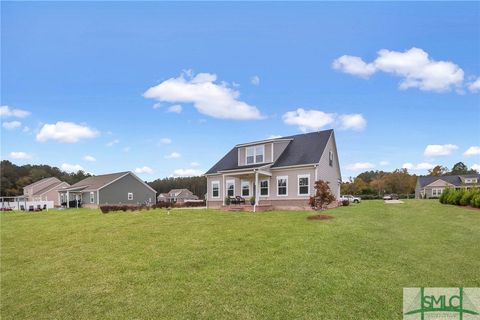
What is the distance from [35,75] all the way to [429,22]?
19.7 m

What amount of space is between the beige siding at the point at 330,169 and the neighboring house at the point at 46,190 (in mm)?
51494

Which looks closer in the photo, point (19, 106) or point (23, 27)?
point (23, 27)

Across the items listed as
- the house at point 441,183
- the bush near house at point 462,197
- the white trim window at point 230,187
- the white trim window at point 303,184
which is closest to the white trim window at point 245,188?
the white trim window at point 230,187

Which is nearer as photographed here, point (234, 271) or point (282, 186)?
point (234, 271)

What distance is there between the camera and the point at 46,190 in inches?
2467

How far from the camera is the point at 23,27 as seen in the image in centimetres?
1350

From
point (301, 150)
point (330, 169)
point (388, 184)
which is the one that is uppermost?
point (301, 150)

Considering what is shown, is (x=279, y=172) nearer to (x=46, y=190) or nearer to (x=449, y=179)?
(x=449, y=179)

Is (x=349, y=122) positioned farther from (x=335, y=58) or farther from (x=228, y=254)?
(x=228, y=254)

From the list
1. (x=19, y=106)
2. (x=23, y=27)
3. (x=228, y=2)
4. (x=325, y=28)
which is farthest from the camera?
(x=19, y=106)

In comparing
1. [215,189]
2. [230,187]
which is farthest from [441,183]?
[215,189]

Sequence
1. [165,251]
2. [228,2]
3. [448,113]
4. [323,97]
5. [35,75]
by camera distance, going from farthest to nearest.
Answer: [323,97] → [448,113] → [35,75] → [228,2] → [165,251]

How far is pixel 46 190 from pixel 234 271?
66516mm

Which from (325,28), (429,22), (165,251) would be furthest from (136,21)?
(429,22)
